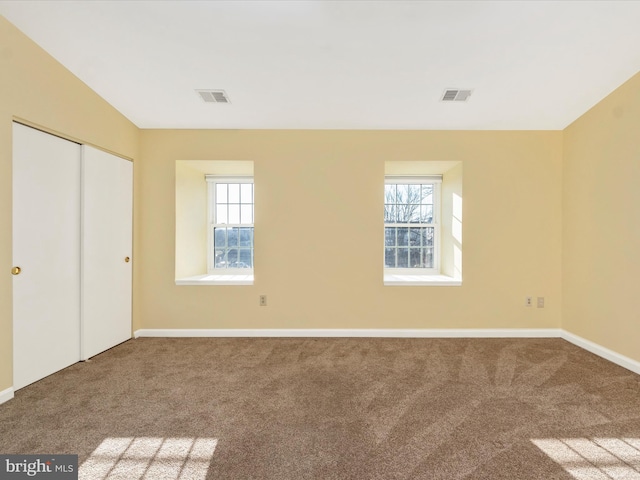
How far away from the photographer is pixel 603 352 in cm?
303


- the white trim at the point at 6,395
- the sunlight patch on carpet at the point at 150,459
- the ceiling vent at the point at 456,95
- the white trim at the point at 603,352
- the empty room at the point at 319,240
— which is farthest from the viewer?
the ceiling vent at the point at 456,95

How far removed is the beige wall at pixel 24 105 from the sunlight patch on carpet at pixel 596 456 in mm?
3654

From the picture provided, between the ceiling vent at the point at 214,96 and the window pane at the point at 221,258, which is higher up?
the ceiling vent at the point at 214,96

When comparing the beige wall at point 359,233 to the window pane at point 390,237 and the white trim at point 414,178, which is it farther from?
the window pane at point 390,237

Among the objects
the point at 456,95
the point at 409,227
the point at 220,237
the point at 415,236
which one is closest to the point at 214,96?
the point at 220,237

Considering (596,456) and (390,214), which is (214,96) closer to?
(390,214)

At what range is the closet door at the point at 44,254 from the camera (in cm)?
239

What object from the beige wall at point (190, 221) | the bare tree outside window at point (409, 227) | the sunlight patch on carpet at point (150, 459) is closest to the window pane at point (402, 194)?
the bare tree outside window at point (409, 227)

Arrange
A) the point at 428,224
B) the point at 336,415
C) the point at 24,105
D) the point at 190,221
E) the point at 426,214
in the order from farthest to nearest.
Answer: the point at 426,214
the point at 428,224
the point at 190,221
the point at 24,105
the point at 336,415

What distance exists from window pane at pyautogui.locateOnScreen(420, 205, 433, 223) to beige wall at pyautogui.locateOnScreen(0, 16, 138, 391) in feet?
13.1

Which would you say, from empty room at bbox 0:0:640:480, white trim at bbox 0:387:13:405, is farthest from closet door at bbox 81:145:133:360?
white trim at bbox 0:387:13:405

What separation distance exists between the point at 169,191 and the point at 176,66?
1.48m

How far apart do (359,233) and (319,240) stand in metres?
0.49

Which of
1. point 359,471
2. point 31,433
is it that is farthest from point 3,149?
point 359,471
